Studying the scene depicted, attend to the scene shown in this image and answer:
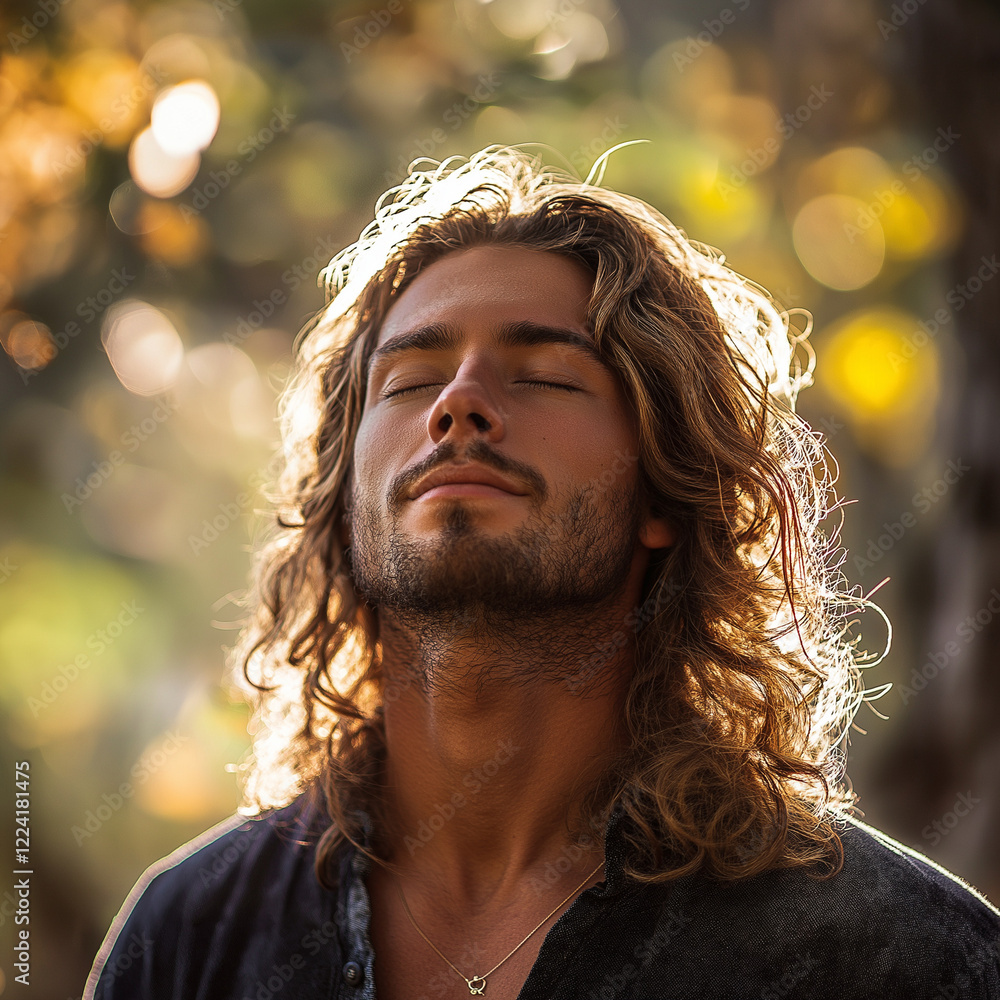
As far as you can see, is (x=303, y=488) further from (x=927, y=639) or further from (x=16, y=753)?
(x=927, y=639)

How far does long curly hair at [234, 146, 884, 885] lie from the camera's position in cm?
186

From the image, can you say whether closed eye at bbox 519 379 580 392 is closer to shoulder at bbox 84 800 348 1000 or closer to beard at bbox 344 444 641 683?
beard at bbox 344 444 641 683

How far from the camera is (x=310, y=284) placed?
3023mm

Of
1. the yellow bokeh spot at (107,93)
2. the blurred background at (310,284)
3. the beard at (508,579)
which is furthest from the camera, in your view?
the yellow bokeh spot at (107,93)

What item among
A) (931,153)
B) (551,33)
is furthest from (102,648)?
(931,153)

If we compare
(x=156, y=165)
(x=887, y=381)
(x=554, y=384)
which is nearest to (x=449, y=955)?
(x=554, y=384)

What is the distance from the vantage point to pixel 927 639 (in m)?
2.81

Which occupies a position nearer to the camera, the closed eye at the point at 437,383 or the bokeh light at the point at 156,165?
the closed eye at the point at 437,383

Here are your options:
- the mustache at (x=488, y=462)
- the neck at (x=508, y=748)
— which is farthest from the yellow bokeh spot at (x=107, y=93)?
the neck at (x=508, y=748)

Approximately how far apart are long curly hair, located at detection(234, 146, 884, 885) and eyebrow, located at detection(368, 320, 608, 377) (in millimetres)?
54

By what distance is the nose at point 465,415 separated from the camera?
1852 mm

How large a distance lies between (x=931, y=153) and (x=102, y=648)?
2986 mm

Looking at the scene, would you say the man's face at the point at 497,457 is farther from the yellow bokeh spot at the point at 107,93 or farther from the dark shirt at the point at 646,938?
the yellow bokeh spot at the point at 107,93

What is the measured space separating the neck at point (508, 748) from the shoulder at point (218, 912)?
0.73 ft
